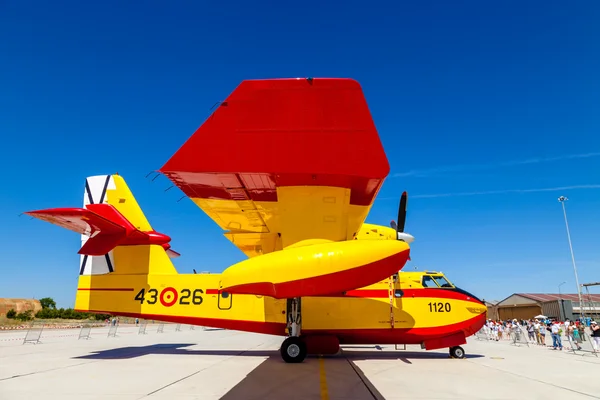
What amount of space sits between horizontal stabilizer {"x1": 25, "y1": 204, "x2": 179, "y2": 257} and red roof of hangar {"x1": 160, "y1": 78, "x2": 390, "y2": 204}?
12.1 ft

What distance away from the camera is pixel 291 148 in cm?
443

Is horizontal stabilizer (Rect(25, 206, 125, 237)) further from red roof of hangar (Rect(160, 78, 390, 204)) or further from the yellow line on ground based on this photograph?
the yellow line on ground

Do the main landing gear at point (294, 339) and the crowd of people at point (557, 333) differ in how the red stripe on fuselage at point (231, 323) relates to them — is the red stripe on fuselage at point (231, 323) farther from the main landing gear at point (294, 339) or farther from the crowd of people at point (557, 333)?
the crowd of people at point (557, 333)

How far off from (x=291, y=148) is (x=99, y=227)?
23.4ft

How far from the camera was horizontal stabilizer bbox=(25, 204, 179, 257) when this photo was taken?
7.00 metres

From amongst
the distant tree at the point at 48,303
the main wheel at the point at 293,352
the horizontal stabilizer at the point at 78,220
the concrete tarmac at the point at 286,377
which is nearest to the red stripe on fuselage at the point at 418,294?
the concrete tarmac at the point at 286,377

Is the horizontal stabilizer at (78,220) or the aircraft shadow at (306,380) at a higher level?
the horizontal stabilizer at (78,220)

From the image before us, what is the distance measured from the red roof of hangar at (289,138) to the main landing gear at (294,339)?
6.96 m

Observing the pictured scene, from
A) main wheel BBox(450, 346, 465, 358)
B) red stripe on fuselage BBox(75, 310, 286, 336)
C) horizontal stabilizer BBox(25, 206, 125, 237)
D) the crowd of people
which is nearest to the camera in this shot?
horizontal stabilizer BBox(25, 206, 125, 237)

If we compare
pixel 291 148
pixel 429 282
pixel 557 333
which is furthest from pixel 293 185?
pixel 557 333

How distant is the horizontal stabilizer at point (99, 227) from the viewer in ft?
23.0

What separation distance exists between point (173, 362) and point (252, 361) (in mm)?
2456

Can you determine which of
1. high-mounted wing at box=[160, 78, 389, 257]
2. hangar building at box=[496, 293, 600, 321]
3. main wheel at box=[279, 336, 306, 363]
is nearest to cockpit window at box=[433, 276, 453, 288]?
main wheel at box=[279, 336, 306, 363]

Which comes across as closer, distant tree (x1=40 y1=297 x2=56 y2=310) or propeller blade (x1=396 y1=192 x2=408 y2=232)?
propeller blade (x1=396 y1=192 x2=408 y2=232)
